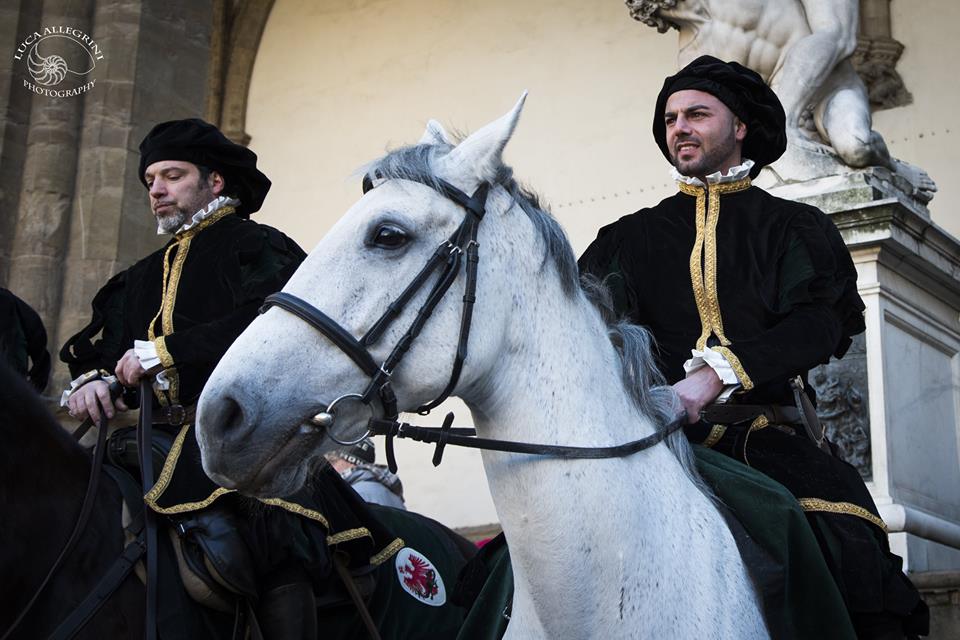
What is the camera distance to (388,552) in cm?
440

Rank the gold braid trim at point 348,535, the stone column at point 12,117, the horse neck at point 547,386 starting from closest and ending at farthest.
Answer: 1. the horse neck at point 547,386
2. the gold braid trim at point 348,535
3. the stone column at point 12,117

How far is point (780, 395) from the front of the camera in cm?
330

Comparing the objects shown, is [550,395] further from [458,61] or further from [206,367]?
[458,61]

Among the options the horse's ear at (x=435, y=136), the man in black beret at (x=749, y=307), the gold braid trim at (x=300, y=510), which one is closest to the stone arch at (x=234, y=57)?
the gold braid trim at (x=300, y=510)

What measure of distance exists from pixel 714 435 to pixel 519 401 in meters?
0.83

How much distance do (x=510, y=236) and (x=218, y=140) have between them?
201 centimetres

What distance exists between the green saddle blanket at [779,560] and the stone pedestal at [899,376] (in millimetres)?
2047

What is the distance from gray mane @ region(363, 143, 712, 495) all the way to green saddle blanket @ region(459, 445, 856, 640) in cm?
10

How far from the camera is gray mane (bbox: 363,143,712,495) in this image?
105 inches

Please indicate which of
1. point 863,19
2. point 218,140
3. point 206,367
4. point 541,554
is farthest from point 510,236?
point 863,19

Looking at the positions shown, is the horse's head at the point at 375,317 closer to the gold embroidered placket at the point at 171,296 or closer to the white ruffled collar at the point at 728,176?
the white ruffled collar at the point at 728,176

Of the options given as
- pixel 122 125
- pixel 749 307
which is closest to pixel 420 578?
pixel 749 307

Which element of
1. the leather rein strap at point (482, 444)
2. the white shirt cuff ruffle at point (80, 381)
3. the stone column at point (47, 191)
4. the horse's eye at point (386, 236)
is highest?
the stone column at point (47, 191)

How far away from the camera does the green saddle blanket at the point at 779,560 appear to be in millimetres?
2764
